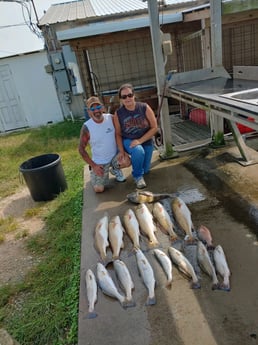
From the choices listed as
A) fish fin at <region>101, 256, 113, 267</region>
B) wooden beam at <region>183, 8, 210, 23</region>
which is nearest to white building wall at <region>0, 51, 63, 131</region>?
wooden beam at <region>183, 8, 210, 23</region>

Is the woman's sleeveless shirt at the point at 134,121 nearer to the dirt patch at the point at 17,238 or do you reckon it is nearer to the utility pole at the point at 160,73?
the utility pole at the point at 160,73

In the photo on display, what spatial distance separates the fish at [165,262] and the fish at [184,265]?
0.19ft

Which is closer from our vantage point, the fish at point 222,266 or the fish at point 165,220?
the fish at point 222,266

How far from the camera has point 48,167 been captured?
4.12 m

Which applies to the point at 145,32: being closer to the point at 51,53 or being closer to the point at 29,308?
the point at 51,53

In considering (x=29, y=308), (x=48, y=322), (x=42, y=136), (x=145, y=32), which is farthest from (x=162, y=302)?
(x=42, y=136)

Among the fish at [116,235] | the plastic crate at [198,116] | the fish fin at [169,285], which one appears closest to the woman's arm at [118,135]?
the fish at [116,235]

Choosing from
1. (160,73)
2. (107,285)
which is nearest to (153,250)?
(107,285)

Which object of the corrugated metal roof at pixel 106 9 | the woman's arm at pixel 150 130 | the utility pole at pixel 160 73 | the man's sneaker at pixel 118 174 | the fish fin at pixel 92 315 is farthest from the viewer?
the corrugated metal roof at pixel 106 9

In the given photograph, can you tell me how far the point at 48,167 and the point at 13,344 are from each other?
2.68 meters

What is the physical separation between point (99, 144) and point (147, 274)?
195 centimetres

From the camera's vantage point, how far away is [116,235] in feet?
9.09

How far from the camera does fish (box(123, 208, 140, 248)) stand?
273cm

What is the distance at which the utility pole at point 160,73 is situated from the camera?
388 cm
